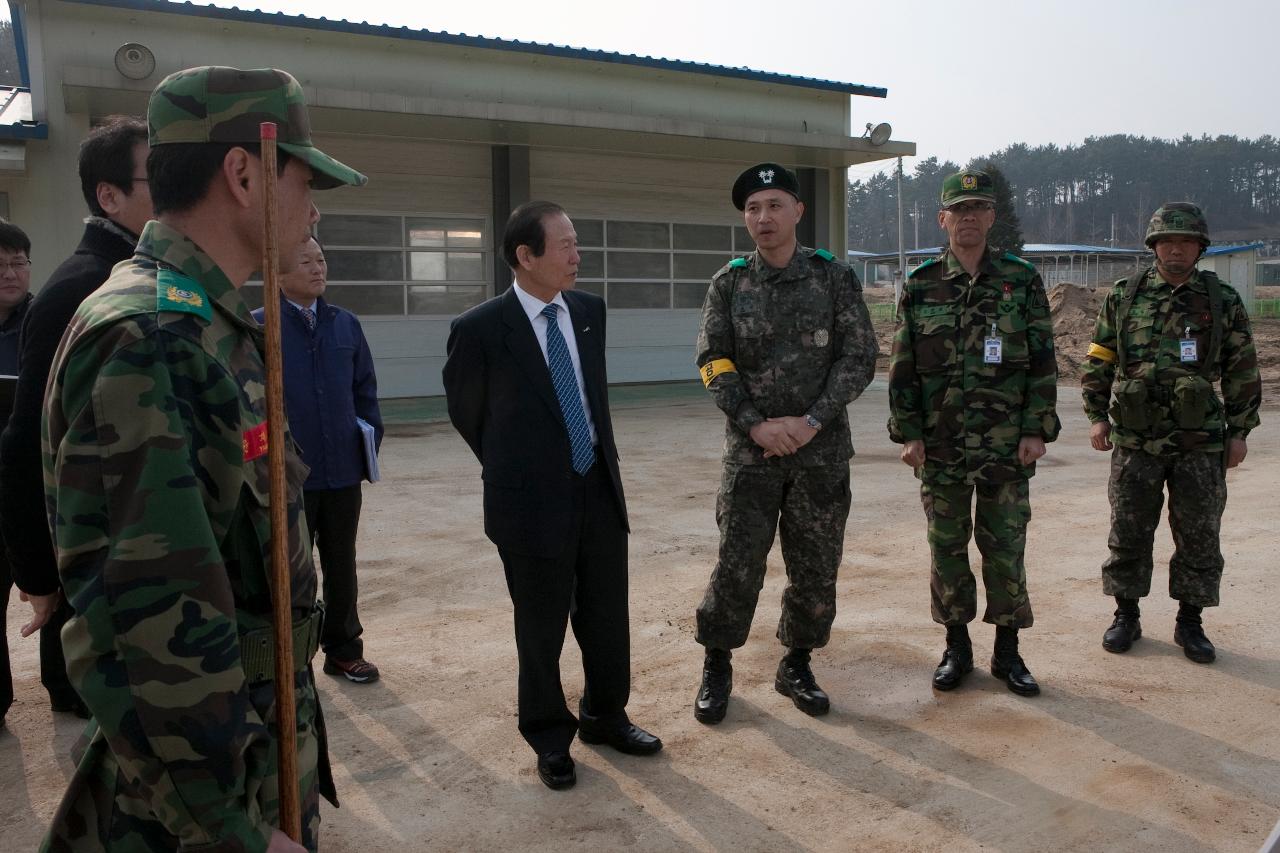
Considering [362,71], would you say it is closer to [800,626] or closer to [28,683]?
[28,683]

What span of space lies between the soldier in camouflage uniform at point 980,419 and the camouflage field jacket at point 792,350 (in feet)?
1.57

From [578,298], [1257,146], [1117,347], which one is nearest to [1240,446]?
[1117,347]

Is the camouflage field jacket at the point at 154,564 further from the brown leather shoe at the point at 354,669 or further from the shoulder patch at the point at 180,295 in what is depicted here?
the brown leather shoe at the point at 354,669

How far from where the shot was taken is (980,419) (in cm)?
409

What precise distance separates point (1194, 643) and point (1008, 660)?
0.90 meters

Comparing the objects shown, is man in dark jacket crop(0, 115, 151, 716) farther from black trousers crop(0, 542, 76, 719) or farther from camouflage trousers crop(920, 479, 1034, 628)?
camouflage trousers crop(920, 479, 1034, 628)

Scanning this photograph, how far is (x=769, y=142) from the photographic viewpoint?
14.0 meters

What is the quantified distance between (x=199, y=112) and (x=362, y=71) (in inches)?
474

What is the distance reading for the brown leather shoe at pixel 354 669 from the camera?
4094mm

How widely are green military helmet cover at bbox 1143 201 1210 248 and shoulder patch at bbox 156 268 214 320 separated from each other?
4133 mm

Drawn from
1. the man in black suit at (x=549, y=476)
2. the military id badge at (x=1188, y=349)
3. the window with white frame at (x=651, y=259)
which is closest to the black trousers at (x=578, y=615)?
the man in black suit at (x=549, y=476)

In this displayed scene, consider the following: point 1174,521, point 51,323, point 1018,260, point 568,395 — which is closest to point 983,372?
point 1018,260

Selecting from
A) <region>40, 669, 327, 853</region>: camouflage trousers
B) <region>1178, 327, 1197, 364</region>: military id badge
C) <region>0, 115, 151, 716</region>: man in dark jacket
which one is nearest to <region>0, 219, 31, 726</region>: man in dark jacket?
<region>0, 115, 151, 716</region>: man in dark jacket

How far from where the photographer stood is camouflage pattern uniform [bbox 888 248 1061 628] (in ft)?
13.3
